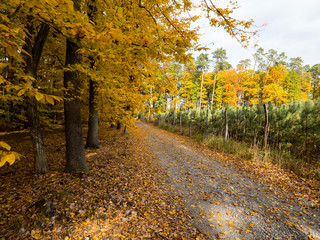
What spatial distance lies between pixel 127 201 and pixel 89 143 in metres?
4.87

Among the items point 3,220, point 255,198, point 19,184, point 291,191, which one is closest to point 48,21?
point 3,220

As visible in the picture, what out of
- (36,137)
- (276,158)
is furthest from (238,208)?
(36,137)

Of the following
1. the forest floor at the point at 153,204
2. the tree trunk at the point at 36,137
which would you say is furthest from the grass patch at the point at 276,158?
the tree trunk at the point at 36,137

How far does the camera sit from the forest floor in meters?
2.67

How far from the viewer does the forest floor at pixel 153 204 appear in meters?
2.67

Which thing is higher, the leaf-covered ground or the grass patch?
the grass patch

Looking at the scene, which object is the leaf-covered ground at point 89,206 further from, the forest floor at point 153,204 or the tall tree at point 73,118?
the tall tree at point 73,118

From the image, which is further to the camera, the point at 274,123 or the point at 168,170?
the point at 274,123

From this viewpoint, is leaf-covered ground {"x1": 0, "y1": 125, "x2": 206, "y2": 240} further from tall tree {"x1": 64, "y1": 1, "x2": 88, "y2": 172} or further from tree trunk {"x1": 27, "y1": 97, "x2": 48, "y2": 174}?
tall tree {"x1": 64, "y1": 1, "x2": 88, "y2": 172}

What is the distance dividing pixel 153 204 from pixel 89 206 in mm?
1490

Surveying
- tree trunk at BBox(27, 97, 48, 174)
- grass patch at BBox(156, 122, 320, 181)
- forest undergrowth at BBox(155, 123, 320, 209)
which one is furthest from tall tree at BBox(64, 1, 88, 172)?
grass patch at BBox(156, 122, 320, 181)

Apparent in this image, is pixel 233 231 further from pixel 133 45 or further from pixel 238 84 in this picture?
pixel 238 84

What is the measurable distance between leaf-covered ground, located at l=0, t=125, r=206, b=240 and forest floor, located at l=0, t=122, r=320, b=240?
0.05 ft

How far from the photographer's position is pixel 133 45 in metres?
2.23
